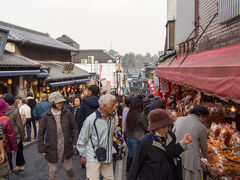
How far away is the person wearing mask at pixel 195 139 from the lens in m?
4.30

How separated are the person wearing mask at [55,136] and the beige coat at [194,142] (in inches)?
88.3

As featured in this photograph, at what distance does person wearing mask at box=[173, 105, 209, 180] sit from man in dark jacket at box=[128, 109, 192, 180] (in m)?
1.29

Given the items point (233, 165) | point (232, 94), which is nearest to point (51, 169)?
point (233, 165)

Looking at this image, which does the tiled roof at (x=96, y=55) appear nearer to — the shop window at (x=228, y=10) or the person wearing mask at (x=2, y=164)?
the shop window at (x=228, y=10)

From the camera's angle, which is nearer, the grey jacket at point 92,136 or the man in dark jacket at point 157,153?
the man in dark jacket at point 157,153

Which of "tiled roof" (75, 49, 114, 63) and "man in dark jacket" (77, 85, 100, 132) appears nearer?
"man in dark jacket" (77, 85, 100, 132)

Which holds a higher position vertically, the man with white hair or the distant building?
the distant building

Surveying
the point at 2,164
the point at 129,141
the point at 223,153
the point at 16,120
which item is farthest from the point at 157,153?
the point at 16,120

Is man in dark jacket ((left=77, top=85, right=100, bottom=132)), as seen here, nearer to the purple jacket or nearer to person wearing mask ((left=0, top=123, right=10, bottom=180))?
the purple jacket

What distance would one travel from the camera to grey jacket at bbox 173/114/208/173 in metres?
4.30

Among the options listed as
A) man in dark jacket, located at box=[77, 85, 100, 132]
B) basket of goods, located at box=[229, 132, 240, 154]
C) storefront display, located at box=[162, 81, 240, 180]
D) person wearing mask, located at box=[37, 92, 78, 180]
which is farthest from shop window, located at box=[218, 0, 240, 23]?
person wearing mask, located at box=[37, 92, 78, 180]

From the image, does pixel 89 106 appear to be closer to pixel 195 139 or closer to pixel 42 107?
pixel 195 139

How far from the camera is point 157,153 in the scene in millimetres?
2955

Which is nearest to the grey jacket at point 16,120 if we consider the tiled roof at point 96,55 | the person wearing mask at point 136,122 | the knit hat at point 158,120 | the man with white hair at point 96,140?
the man with white hair at point 96,140
